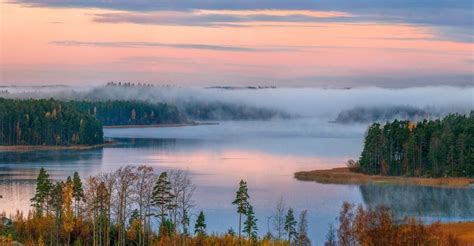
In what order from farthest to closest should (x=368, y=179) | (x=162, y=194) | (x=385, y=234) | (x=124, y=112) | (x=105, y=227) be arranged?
(x=124, y=112)
(x=368, y=179)
(x=162, y=194)
(x=105, y=227)
(x=385, y=234)

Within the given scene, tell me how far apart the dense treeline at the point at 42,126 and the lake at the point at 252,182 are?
592 centimetres

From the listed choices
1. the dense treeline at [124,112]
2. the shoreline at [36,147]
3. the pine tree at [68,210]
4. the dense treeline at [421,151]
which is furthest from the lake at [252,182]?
→ the dense treeline at [124,112]

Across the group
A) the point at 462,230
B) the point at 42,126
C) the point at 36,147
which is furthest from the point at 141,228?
the point at 42,126

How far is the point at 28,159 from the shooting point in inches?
3078

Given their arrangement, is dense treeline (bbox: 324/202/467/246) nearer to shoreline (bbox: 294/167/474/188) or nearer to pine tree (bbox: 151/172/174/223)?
pine tree (bbox: 151/172/174/223)

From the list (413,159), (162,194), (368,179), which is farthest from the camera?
(413,159)

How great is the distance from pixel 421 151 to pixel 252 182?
49.8ft

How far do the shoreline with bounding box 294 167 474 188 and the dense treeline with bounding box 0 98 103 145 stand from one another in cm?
4060

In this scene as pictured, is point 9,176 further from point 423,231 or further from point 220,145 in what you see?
point 220,145

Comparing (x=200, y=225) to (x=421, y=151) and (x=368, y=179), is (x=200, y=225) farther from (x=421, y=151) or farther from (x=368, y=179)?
(x=421, y=151)

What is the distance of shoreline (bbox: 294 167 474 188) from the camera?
61938mm

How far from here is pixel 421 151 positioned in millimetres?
66500

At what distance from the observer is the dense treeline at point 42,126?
3831 inches

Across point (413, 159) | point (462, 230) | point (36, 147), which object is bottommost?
point (462, 230)
